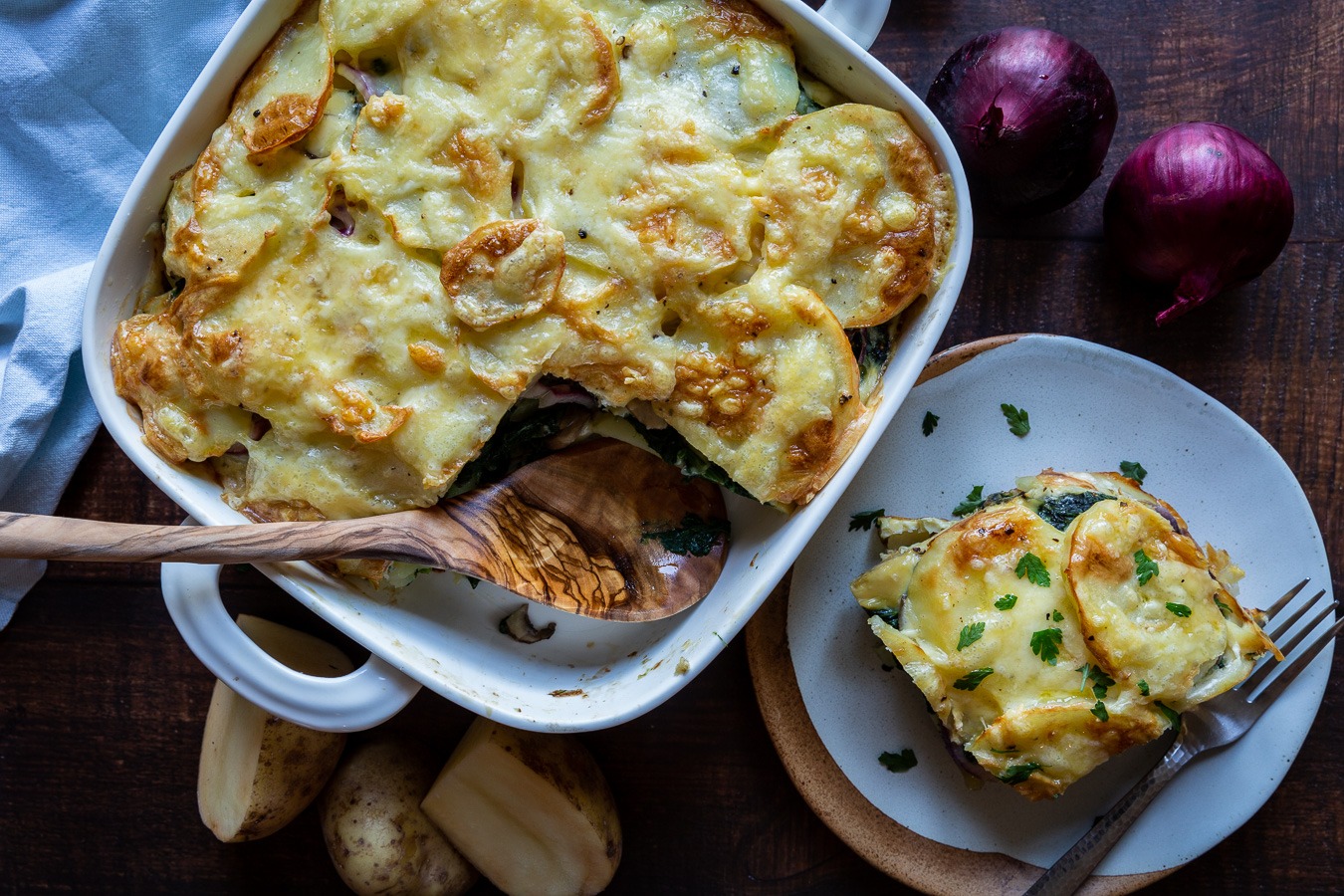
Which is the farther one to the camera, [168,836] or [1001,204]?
[168,836]

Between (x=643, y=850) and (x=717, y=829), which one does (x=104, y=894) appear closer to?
(x=643, y=850)

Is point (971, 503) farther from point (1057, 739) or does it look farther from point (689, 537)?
point (689, 537)

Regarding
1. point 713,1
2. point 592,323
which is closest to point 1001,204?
point 713,1

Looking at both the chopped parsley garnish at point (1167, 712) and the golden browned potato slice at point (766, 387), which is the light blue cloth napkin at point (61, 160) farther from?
the chopped parsley garnish at point (1167, 712)

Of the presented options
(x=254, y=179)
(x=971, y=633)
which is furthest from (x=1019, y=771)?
(x=254, y=179)

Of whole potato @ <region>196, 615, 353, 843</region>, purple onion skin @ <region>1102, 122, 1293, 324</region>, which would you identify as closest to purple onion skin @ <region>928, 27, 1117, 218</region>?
purple onion skin @ <region>1102, 122, 1293, 324</region>

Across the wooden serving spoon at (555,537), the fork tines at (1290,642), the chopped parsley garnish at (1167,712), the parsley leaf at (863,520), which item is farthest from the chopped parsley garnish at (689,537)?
the fork tines at (1290,642)

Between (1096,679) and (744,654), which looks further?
(744,654)
